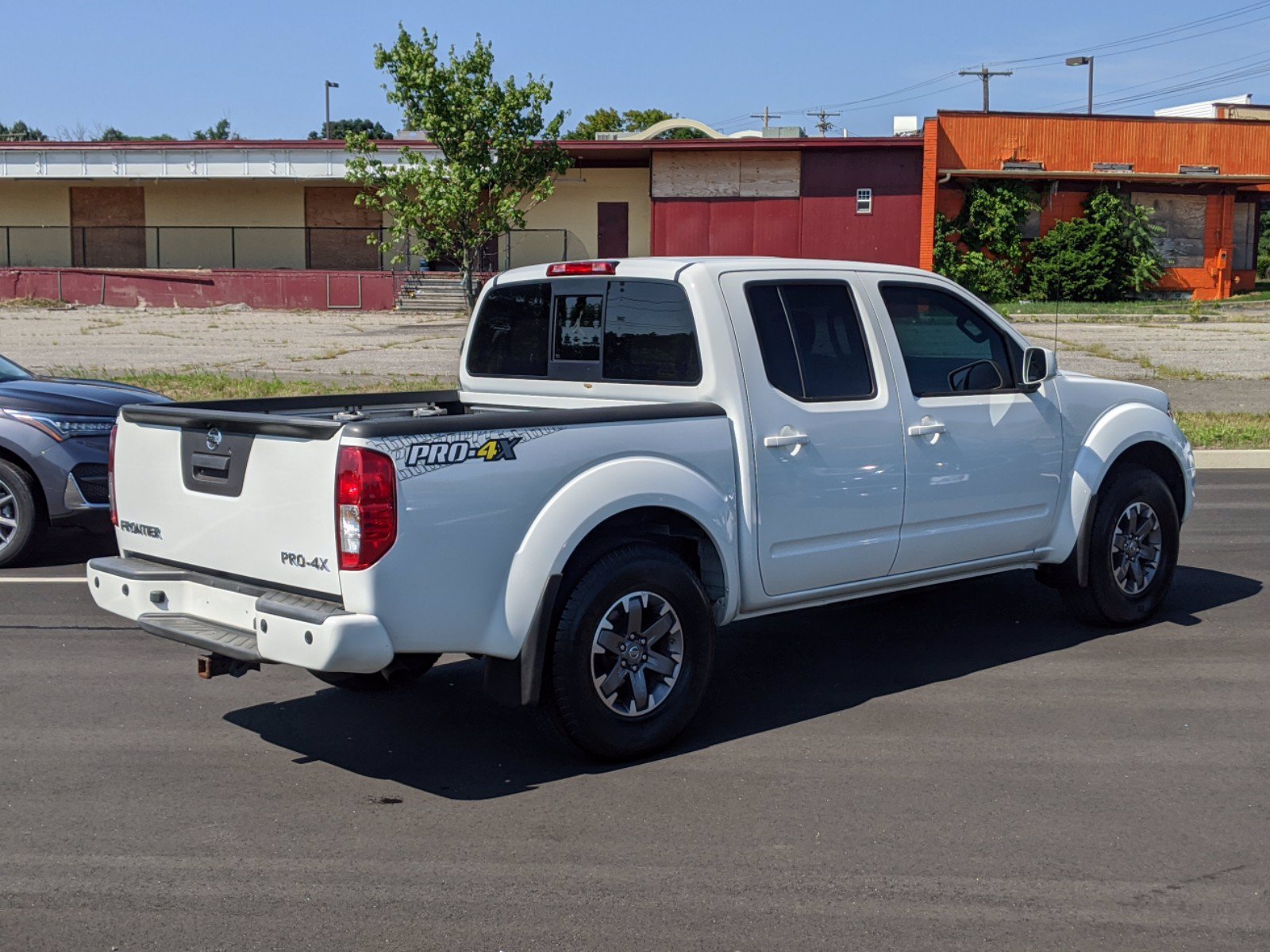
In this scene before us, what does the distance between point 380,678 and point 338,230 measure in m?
42.9

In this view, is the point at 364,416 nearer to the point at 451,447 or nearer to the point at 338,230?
the point at 451,447

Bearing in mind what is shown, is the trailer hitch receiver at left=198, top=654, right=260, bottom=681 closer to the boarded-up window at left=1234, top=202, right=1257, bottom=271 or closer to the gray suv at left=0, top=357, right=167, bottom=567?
the gray suv at left=0, top=357, right=167, bottom=567

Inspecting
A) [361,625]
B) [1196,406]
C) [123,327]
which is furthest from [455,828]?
[123,327]

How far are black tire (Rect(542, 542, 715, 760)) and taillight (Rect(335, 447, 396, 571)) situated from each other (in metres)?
0.82

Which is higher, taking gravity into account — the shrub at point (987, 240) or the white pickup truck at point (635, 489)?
the shrub at point (987, 240)

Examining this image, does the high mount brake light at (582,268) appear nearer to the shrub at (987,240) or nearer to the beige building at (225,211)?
the shrub at (987,240)

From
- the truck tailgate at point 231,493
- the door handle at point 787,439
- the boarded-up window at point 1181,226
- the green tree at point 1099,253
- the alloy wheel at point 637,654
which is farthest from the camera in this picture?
the boarded-up window at point 1181,226

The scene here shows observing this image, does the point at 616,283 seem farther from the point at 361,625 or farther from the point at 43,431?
the point at 43,431

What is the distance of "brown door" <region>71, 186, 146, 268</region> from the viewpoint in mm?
48625

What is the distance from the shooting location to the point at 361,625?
4.74 meters

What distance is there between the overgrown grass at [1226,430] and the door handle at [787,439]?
34.7ft

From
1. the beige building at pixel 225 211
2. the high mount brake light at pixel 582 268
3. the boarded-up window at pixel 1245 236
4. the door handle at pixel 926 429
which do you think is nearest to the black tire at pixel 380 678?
the high mount brake light at pixel 582 268

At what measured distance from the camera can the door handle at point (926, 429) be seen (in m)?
6.39

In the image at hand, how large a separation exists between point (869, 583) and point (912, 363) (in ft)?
3.50
